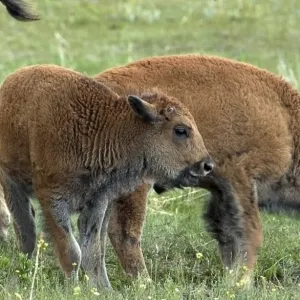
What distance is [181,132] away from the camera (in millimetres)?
8195

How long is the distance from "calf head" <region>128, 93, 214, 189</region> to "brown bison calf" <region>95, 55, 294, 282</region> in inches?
20.3

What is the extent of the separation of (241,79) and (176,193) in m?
2.60

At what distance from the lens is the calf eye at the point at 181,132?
26.9 ft

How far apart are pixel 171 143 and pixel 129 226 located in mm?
975

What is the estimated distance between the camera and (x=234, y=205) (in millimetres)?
8961

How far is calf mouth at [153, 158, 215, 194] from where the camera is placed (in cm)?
816

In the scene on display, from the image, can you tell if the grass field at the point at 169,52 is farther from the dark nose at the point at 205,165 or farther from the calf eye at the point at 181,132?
the calf eye at the point at 181,132

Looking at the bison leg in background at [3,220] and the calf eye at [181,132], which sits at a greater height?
the calf eye at [181,132]

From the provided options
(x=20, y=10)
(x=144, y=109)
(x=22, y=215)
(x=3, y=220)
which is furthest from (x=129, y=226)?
(x=20, y=10)

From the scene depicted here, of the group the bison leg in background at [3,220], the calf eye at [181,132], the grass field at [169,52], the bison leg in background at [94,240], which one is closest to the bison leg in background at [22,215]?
the grass field at [169,52]

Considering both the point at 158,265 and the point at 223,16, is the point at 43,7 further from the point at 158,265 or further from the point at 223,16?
the point at 158,265

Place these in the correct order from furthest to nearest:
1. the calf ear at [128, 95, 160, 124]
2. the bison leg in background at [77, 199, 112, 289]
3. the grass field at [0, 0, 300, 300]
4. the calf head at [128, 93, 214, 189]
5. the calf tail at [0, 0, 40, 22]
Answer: the calf tail at [0, 0, 40, 22]
the bison leg in background at [77, 199, 112, 289]
the calf head at [128, 93, 214, 189]
the calf ear at [128, 95, 160, 124]
the grass field at [0, 0, 300, 300]

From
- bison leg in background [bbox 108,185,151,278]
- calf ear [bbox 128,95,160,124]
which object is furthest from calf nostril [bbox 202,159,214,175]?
bison leg in background [bbox 108,185,151,278]

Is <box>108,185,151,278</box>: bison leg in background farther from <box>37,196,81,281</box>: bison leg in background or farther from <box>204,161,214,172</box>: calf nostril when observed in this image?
<box>204,161,214,172</box>: calf nostril
